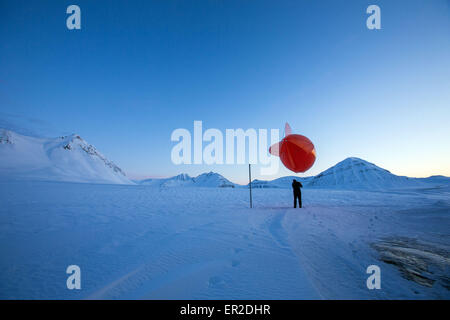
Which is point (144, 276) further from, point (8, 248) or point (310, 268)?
point (8, 248)

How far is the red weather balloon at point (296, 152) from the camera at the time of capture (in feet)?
28.0

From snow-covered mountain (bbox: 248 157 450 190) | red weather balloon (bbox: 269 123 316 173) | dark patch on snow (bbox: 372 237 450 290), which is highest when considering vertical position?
red weather balloon (bbox: 269 123 316 173)

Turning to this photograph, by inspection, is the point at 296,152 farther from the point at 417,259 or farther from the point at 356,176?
the point at 356,176

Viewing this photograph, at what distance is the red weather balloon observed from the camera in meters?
8.53

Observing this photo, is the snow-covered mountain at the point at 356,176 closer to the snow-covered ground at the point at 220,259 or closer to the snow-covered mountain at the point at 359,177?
the snow-covered mountain at the point at 359,177

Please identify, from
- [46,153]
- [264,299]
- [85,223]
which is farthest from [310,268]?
[46,153]

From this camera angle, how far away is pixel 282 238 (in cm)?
451

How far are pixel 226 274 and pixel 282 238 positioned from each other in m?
2.38

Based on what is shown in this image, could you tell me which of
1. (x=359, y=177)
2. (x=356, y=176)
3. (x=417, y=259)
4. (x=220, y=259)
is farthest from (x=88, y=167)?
(x=356, y=176)

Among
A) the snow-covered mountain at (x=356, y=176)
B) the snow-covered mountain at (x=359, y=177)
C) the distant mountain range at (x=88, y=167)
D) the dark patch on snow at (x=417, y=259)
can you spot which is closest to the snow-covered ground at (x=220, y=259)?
the dark patch on snow at (x=417, y=259)

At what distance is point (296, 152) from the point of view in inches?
339

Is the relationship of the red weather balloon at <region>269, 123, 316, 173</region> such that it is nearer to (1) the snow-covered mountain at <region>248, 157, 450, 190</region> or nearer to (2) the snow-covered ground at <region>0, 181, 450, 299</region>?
(2) the snow-covered ground at <region>0, 181, 450, 299</region>

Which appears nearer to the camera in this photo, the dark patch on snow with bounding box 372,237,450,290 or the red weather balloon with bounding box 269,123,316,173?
the dark patch on snow with bounding box 372,237,450,290

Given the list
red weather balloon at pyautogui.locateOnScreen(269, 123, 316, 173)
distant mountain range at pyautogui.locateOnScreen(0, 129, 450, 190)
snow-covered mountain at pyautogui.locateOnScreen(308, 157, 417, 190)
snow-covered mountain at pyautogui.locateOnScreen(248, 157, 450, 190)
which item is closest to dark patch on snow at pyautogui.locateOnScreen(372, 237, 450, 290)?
red weather balloon at pyautogui.locateOnScreen(269, 123, 316, 173)
